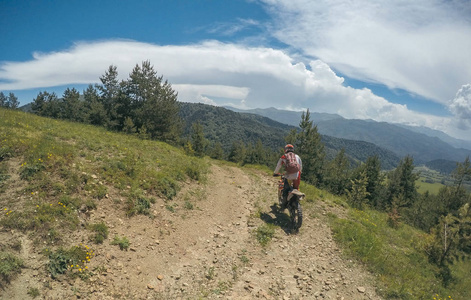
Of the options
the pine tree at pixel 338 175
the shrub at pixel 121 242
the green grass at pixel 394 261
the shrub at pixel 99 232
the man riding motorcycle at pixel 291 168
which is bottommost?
the pine tree at pixel 338 175

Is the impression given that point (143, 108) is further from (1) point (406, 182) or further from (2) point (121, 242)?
(1) point (406, 182)

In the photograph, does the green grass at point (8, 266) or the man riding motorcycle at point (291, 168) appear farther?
the man riding motorcycle at point (291, 168)

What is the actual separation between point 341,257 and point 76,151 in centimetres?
1229

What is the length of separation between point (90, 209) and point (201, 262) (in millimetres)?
4075

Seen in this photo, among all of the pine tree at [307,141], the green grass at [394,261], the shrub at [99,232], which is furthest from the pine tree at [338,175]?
the shrub at [99,232]

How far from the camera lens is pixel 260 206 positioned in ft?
38.7

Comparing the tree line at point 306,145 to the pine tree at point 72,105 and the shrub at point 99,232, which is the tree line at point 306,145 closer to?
the shrub at point 99,232

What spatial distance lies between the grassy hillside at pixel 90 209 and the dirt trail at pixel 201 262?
0.21 metres

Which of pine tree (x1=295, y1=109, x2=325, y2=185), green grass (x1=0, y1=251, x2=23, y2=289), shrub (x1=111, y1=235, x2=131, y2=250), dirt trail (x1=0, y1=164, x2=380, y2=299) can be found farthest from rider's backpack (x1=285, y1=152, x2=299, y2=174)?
pine tree (x1=295, y1=109, x2=325, y2=185)

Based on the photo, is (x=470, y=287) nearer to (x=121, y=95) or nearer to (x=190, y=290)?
(x=190, y=290)

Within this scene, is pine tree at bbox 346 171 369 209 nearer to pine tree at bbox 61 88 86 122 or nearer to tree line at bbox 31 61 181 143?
tree line at bbox 31 61 181 143

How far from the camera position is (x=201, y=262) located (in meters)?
6.93

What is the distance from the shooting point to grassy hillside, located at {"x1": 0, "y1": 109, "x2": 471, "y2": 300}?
5.62m

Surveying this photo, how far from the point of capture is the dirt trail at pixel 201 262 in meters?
5.27
